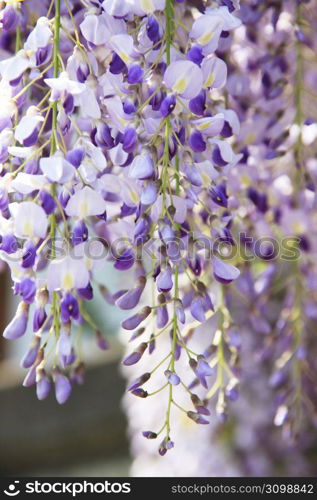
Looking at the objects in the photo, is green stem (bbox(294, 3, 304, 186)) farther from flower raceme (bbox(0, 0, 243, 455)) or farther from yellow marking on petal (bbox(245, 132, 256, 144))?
flower raceme (bbox(0, 0, 243, 455))

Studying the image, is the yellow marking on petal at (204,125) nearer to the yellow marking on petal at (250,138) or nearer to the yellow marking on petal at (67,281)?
the yellow marking on petal at (67,281)

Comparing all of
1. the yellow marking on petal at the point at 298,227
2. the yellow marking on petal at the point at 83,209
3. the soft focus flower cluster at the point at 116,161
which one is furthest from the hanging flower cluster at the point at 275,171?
the yellow marking on petal at the point at 83,209

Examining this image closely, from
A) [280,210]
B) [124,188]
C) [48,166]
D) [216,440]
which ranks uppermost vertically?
[48,166]

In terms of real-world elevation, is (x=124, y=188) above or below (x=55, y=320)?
above
